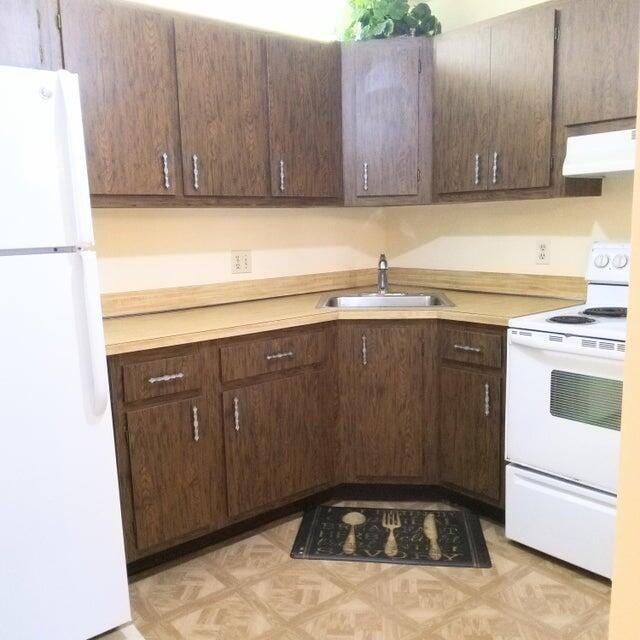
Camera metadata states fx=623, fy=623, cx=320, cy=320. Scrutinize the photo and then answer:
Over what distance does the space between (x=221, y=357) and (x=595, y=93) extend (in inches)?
66.9

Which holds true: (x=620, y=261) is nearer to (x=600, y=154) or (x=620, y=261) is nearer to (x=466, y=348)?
(x=600, y=154)

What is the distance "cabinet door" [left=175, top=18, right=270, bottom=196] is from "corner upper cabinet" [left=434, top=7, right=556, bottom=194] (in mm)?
811

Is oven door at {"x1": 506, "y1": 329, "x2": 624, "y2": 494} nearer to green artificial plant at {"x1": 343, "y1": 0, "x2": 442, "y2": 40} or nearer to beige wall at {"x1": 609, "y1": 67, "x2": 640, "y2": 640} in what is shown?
beige wall at {"x1": 609, "y1": 67, "x2": 640, "y2": 640}

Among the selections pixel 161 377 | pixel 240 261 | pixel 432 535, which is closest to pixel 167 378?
pixel 161 377

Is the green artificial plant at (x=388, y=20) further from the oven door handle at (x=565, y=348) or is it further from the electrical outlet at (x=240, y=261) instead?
the oven door handle at (x=565, y=348)

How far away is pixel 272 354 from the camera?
8.04ft

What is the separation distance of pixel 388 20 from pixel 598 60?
0.97 meters

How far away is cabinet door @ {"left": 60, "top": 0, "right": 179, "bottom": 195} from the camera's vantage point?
215 cm

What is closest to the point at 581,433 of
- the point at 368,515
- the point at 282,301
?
the point at 368,515

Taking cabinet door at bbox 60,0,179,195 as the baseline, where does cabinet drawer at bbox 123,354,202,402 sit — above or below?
below

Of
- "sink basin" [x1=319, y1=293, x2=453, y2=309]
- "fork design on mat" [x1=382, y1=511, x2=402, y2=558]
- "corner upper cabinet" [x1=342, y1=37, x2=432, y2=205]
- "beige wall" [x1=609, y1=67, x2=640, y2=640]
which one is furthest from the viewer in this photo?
"sink basin" [x1=319, y1=293, x2=453, y2=309]

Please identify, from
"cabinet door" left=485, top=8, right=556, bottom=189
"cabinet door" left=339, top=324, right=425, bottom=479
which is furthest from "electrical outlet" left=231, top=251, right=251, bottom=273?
"cabinet door" left=485, top=8, right=556, bottom=189

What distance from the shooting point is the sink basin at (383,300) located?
2.96 metres

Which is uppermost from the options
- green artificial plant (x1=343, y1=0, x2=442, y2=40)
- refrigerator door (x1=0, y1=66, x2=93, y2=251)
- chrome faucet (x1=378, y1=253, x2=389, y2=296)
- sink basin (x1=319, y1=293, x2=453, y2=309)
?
green artificial plant (x1=343, y1=0, x2=442, y2=40)
